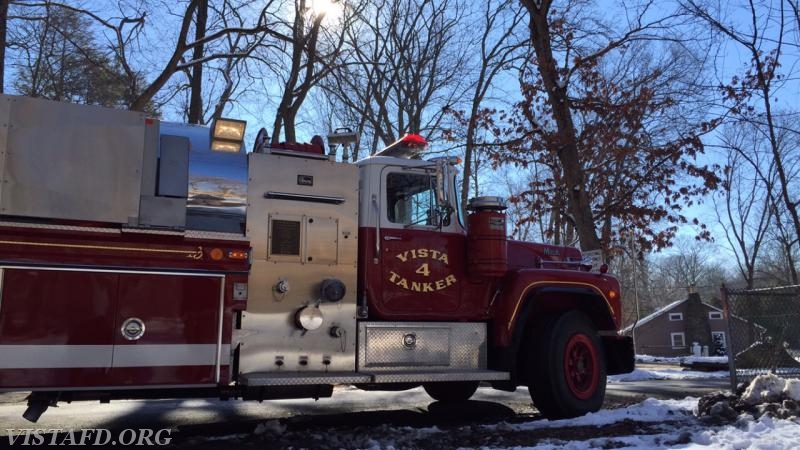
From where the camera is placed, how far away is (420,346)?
6367 mm

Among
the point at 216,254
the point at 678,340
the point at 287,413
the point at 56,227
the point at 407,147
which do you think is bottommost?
the point at 287,413

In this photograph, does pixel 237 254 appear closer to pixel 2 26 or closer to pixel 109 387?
pixel 109 387

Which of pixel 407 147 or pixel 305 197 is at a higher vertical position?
pixel 407 147

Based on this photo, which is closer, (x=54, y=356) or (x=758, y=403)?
(x=54, y=356)

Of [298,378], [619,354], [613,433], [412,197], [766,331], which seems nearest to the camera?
[298,378]

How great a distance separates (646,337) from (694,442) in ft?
166

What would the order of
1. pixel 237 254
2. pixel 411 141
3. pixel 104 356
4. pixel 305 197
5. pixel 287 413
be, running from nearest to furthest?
pixel 104 356
pixel 237 254
pixel 305 197
pixel 411 141
pixel 287 413

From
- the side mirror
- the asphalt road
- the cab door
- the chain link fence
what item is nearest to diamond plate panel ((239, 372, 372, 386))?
the cab door

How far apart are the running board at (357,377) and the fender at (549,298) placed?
49 centimetres

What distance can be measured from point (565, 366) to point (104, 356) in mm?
4527

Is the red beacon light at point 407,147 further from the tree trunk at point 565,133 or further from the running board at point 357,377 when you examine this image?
the tree trunk at point 565,133

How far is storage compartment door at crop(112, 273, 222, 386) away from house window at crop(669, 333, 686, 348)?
48.6m

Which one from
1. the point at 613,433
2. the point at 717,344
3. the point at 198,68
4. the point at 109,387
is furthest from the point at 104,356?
the point at 717,344

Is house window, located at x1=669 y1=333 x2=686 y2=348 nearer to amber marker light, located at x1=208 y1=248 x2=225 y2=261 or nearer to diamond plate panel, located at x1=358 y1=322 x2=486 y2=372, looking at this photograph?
diamond plate panel, located at x1=358 y1=322 x2=486 y2=372
